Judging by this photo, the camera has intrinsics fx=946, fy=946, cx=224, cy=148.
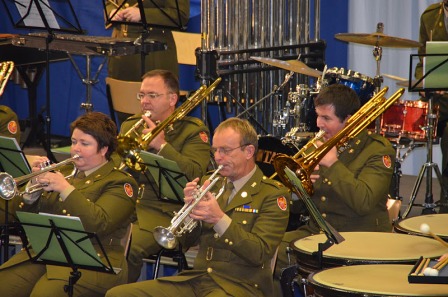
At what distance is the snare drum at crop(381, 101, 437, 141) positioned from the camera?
26.9 feet

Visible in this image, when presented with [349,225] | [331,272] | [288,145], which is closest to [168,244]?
[331,272]

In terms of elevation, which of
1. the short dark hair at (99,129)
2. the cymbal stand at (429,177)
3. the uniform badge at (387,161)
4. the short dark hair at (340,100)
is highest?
the short dark hair at (340,100)

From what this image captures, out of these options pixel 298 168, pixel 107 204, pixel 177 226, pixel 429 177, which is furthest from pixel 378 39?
pixel 177 226

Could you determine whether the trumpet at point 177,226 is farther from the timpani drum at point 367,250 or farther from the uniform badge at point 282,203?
the timpani drum at point 367,250

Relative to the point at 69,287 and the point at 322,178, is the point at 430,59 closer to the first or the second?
the point at 322,178

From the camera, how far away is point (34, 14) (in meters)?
8.21

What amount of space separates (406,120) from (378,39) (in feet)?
2.48

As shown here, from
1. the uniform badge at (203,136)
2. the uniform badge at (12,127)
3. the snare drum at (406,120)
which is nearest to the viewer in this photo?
the uniform badge at (203,136)

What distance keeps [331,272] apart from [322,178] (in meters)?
1.32

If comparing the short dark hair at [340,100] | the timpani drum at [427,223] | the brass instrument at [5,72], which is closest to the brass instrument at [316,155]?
the short dark hair at [340,100]

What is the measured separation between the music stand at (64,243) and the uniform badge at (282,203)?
0.96 meters

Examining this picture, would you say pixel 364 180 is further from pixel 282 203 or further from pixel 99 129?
pixel 99 129

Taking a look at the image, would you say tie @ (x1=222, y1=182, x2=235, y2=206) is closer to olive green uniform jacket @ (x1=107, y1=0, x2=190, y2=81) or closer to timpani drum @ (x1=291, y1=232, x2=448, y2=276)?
timpani drum @ (x1=291, y1=232, x2=448, y2=276)

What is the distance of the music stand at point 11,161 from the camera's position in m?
5.88
